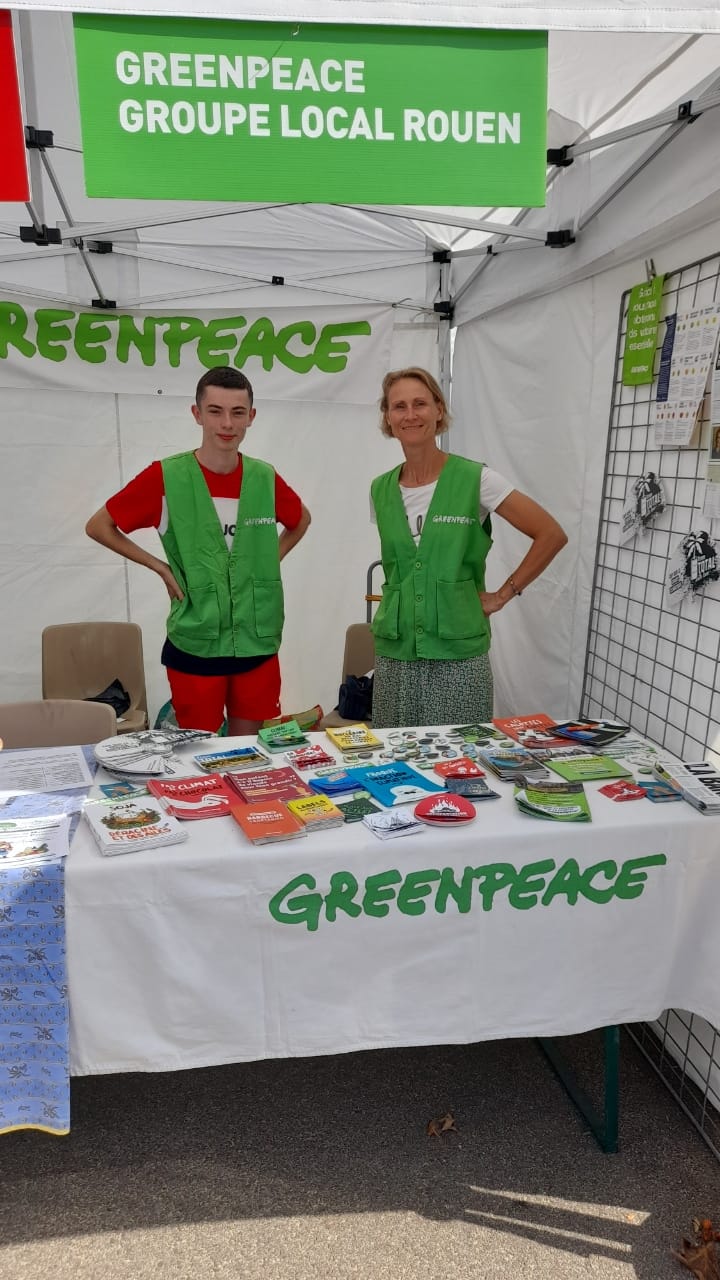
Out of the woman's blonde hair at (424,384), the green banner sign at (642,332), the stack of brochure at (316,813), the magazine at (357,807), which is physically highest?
the green banner sign at (642,332)

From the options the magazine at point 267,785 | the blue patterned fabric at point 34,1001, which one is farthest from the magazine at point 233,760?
the blue patterned fabric at point 34,1001

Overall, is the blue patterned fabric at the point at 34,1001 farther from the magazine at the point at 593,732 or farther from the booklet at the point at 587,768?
the magazine at the point at 593,732

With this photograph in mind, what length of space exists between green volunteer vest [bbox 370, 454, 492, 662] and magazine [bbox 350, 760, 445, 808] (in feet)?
1.71

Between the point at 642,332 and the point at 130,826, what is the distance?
1.77 metres

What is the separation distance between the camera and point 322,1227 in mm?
1597

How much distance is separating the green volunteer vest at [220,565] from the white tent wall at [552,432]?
0.96 m

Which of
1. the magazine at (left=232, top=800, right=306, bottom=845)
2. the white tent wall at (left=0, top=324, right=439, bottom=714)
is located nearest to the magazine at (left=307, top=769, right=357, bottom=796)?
the magazine at (left=232, top=800, right=306, bottom=845)

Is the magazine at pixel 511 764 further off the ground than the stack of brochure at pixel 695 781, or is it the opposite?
the stack of brochure at pixel 695 781

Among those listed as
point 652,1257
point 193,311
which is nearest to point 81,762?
point 652,1257

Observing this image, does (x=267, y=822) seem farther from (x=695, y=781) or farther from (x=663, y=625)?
(x=663, y=625)

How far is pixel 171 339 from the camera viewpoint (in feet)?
Result: 12.5

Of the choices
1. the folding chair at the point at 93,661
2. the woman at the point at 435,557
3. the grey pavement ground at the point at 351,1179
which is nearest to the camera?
the grey pavement ground at the point at 351,1179

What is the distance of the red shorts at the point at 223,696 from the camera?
102 inches

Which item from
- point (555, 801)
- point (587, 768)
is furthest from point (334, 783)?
point (587, 768)
